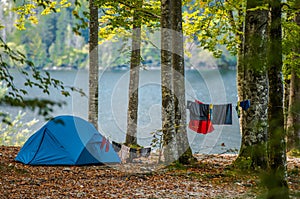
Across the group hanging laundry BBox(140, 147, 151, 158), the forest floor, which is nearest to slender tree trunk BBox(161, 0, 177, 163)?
the forest floor

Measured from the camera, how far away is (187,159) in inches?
346

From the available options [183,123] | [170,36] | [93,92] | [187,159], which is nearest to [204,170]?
[187,159]

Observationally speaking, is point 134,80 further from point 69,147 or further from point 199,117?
point 69,147

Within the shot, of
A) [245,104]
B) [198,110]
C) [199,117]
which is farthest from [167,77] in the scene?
[199,117]

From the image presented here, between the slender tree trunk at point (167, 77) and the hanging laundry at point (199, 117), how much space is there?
2123 mm

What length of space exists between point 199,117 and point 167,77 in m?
2.61

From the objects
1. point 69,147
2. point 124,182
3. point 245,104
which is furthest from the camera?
point 69,147

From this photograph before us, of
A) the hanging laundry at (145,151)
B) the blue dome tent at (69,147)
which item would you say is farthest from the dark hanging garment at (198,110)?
the blue dome tent at (69,147)

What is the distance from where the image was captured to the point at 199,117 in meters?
10.5

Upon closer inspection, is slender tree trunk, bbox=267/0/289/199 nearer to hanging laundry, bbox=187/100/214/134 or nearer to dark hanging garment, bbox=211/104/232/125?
hanging laundry, bbox=187/100/214/134

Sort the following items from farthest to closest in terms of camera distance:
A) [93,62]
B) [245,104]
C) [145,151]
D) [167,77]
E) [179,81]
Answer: [93,62] < [145,151] < [179,81] < [167,77] < [245,104]

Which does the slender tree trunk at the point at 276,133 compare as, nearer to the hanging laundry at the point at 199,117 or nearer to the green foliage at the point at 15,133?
the hanging laundry at the point at 199,117

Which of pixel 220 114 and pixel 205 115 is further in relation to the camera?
pixel 220 114

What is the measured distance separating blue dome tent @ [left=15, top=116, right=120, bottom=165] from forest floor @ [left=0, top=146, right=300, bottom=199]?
0.34 m
